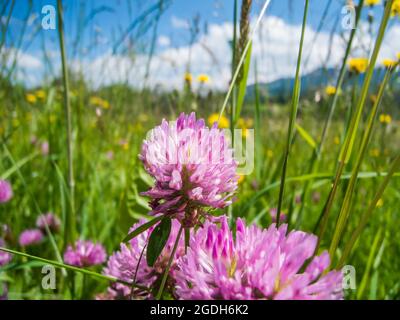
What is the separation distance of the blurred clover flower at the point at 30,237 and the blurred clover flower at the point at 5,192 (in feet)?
0.44

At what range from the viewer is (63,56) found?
76 cm

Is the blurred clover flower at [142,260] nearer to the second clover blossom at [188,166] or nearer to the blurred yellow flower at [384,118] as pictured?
the second clover blossom at [188,166]

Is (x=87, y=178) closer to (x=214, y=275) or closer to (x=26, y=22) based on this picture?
(x=26, y=22)

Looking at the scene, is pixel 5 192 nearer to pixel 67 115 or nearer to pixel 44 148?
pixel 67 115

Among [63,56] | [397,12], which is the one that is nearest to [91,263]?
[63,56]

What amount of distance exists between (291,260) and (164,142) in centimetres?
17

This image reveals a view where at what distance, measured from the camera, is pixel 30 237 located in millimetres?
1107

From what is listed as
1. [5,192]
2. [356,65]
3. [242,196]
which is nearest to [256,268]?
[242,196]

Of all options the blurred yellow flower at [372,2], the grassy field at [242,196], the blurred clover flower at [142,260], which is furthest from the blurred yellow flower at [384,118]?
the blurred clover flower at [142,260]

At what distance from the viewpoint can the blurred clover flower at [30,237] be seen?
1085 millimetres

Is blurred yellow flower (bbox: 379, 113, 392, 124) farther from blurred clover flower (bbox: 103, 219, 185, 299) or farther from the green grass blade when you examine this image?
blurred clover flower (bbox: 103, 219, 185, 299)

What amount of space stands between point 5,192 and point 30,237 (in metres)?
0.18

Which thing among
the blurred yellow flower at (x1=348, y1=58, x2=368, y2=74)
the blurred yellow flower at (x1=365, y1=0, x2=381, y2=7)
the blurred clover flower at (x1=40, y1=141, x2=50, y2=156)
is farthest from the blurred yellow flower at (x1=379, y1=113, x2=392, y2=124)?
the blurred clover flower at (x1=40, y1=141, x2=50, y2=156)
